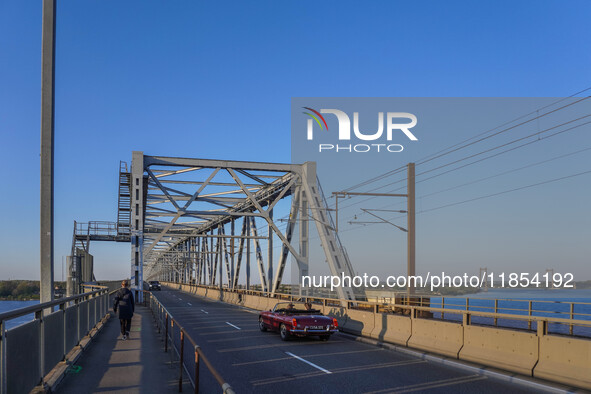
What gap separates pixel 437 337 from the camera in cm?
1487

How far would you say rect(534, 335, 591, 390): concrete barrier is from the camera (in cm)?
996

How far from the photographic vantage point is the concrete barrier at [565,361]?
32.7ft

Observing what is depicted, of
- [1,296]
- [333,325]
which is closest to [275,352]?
[333,325]

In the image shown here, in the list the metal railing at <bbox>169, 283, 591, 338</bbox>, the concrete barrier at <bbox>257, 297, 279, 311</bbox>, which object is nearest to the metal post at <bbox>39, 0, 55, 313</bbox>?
the metal railing at <bbox>169, 283, 591, 338</bbox>

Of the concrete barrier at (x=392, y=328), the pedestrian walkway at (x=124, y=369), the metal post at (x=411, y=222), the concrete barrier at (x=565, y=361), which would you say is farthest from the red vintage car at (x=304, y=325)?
the concrete barrier at (x=565, y=361)

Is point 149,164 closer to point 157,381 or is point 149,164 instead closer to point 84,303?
Answer: point 84,303

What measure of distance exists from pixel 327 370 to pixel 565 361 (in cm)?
490

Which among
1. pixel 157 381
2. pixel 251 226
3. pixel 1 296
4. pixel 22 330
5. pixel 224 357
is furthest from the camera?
pixel 1 296

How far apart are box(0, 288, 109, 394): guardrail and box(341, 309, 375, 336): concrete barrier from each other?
1078 centimetres

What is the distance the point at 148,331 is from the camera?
61.2ft

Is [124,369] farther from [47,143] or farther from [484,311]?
[484,311]

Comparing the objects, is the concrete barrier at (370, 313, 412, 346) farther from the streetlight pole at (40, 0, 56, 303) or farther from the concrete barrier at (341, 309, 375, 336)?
the streetlight pole at (40, 0, 56, 303)

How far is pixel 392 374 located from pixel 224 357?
449cm

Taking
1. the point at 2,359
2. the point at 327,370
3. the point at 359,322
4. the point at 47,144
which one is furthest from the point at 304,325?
the point at 2,359
